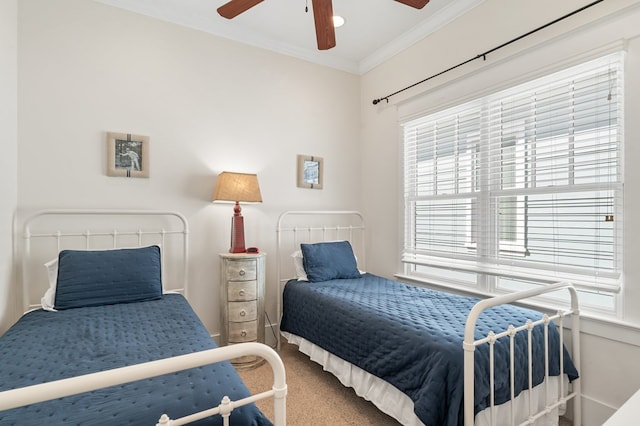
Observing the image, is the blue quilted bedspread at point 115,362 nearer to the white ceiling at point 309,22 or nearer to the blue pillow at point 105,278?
the blue pillow at point 105,278

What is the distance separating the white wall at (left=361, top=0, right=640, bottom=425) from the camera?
1783mm

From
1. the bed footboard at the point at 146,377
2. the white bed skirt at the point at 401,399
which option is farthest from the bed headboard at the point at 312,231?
the bed footboard at the point at 146,377

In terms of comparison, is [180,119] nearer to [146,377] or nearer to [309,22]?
[309,22]

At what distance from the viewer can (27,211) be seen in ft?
7.43

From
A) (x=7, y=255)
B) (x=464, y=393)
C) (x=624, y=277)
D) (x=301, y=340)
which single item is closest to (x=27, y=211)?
(x=7, y=255)

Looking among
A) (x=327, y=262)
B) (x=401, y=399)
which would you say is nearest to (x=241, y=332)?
(x=327, y=262)

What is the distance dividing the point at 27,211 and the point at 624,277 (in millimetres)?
3618

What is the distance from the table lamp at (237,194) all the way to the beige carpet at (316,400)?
0.99m

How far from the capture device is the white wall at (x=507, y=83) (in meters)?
1.78

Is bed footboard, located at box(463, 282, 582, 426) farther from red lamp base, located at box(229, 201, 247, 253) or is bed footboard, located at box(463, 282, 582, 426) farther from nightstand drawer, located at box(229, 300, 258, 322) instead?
red lamp base, located at box(229, 201, 247, 253)

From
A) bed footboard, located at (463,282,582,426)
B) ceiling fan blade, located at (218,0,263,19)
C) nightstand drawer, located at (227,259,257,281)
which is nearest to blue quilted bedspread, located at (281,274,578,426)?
bed footboard, located at (463,282,582,426)

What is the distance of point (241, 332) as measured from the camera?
8.57ft

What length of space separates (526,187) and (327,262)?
1.60 meters

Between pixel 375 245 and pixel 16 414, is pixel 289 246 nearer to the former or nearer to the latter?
pixel 375 245
